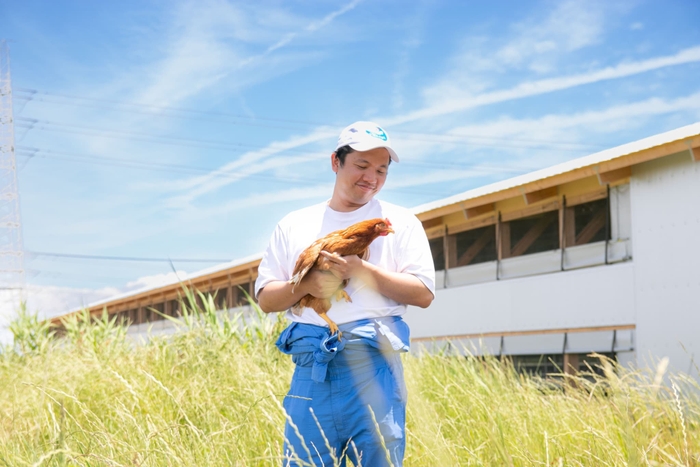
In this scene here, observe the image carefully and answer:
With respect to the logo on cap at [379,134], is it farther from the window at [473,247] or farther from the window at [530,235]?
the window at [473,247]

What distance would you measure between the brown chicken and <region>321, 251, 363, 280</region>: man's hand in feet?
0.05

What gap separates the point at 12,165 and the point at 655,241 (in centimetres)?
2693

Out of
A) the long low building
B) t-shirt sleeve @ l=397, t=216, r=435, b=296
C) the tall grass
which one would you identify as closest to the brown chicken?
t-shirt sleeve @ l=397, t=216, r=435, b=296

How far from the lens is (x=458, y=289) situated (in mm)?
13211

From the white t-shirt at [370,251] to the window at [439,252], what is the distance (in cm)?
1163

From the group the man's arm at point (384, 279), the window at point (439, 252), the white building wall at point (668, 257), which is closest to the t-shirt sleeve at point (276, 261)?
the man's arm at point (384, 279)

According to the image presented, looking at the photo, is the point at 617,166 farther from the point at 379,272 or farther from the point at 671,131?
the point at 379,272

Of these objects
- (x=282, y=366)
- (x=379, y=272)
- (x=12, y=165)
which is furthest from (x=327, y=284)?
(x=12, y=165)

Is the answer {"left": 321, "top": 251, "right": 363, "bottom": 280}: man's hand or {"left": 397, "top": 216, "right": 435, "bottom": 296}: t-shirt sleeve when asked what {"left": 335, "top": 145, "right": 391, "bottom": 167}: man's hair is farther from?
{"left": 321, "top": 251, "right": 363, "bottom": 280}: man's hand

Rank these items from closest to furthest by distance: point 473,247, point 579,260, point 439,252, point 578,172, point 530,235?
point 578,172 → point 579,260 → point 530,235 → point 473,247 → point 439,252

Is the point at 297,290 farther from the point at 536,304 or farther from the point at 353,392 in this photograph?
the point at 536,304

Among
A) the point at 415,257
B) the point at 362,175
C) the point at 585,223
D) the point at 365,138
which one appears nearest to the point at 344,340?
the point at 415,257

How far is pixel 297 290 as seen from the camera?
2414 mm

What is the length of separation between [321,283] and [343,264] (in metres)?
0.13
